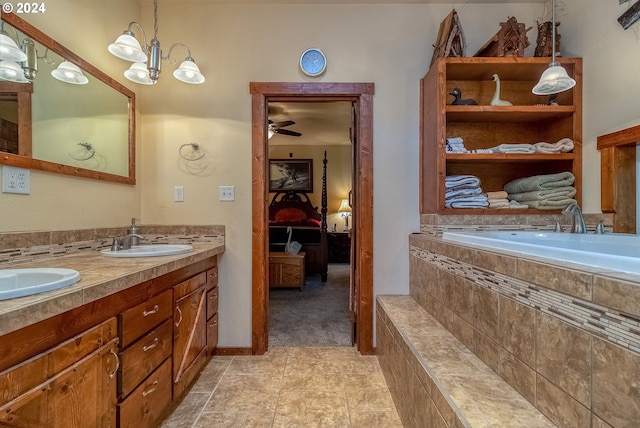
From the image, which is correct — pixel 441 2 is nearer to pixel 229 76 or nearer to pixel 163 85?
pixel 229 76

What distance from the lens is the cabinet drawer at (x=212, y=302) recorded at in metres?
1.98

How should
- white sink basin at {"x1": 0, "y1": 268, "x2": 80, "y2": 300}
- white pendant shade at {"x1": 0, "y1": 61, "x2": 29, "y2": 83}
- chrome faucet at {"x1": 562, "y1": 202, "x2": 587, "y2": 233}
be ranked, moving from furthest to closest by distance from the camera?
chrome faucet at {"x1": 562, "y1": 202, "x2": 587, "y2": 233}
white pendant shade at {"x1": 0, "y1": 61, "x2": 29, "y2": 83}
white sink basin at {"x1": 0, "y1": 268, "x2": 80, "y2": 300}

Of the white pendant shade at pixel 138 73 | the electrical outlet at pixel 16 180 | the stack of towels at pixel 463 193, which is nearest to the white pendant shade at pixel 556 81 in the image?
the stack of towels at pixel 463 193

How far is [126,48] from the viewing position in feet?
4.86

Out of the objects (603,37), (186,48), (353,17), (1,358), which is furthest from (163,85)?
(603,37)

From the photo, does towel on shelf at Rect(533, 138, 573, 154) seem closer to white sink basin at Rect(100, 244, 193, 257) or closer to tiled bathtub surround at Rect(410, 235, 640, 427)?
tiled bathtub surround at Rect(410, 235, 640, 427)

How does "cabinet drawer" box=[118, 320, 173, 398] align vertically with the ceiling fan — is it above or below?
below

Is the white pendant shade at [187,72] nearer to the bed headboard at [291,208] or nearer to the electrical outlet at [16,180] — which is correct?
the electrical outlet at [16,180]

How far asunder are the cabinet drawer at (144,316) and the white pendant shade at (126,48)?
127 centimetres

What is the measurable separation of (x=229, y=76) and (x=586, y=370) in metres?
2.48

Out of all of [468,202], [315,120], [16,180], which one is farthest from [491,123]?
[315,120]

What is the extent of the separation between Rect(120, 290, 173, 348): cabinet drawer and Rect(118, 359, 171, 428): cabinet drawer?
23 centimetres

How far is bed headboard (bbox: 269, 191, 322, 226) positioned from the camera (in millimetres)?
5426

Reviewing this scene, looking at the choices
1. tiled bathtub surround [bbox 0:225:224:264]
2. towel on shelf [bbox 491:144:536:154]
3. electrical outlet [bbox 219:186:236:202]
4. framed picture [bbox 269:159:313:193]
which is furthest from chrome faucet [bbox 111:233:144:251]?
framed picture [bbox 269:159:313:193]
